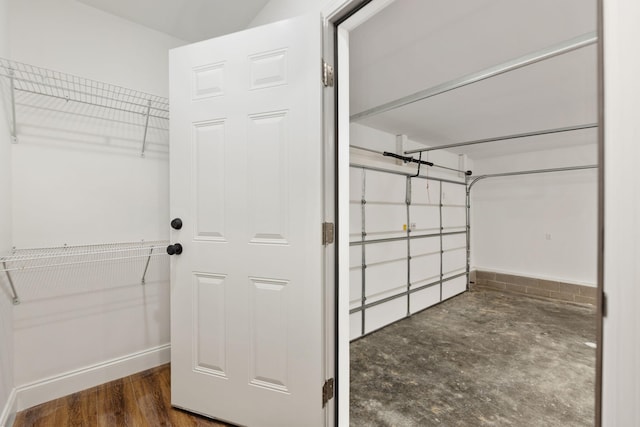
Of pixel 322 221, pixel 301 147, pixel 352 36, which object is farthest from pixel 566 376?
pixel 352 36

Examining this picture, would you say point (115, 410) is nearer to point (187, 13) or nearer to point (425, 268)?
point (187, 13)

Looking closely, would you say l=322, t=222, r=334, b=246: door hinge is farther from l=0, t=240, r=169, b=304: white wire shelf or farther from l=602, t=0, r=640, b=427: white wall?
l=0, t=240, r=169, b=304: white wire shelf

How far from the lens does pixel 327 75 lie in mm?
1378

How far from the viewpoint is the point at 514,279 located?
4.89 metres

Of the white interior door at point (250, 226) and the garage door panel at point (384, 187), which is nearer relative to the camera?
the white interior door at point (250, 226)

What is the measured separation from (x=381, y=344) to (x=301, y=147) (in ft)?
8.07

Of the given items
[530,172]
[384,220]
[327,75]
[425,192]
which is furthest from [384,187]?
[530,172]

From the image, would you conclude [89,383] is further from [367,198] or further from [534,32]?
[534,32]

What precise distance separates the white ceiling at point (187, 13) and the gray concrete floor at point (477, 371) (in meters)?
2.99

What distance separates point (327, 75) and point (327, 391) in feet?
5.37

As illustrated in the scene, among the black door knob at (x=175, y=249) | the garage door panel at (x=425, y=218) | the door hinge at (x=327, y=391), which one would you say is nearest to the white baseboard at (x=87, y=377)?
the black door knob at (x=175, y=249)

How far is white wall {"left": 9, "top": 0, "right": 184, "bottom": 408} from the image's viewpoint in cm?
167

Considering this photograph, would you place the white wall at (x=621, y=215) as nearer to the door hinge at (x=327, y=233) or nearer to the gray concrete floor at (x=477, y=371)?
the door hinge at (x=327, y=233)

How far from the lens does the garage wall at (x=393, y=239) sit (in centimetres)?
311
